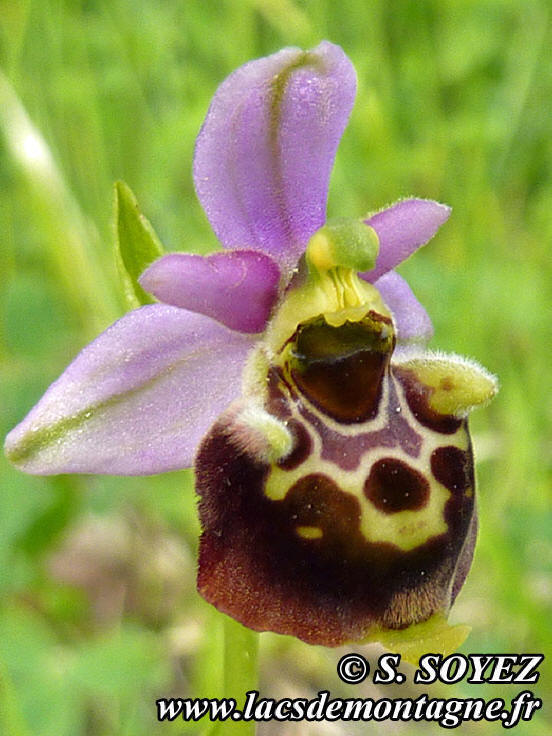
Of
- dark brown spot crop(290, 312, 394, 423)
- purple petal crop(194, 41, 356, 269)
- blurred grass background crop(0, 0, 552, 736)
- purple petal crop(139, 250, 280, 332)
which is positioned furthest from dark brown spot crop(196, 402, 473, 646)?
blurred grass background crop(0, 0, 552, 736)

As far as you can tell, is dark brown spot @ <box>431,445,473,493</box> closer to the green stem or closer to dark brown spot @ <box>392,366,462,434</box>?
dark brown spot @ <box>392,366,462,434</box>

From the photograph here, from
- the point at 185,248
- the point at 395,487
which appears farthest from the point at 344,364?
the point at 185,248

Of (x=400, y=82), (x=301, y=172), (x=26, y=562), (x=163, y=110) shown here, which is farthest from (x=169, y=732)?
(x=400, y=82)

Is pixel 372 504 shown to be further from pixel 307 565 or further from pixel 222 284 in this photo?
pixel 222 284

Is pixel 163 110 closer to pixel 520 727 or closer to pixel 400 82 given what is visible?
pixel 400 82

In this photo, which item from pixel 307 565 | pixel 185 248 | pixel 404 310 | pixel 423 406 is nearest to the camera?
pixel 307 565

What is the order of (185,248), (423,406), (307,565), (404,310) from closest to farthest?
(307,565) < (423,406) < (404,310) < (185,248)
